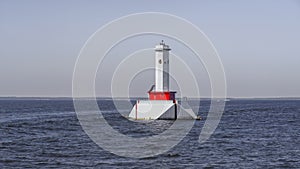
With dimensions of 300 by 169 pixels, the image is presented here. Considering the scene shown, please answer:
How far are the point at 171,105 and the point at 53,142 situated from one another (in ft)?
78.9

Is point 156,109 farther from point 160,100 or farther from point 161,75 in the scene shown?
point 161,75

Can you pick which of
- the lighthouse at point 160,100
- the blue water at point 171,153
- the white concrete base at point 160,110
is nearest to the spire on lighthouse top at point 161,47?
the lighthouse at point 160,100

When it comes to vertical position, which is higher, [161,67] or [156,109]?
[161,67]

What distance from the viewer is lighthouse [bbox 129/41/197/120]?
61250 millimetres

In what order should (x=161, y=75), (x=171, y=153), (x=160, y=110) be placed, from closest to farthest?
1. (x=171, y=153)
2. (x=160, y=110)
3. (x=161, y=75)

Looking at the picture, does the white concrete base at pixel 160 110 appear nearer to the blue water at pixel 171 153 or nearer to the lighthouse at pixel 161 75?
the lighthouse at pixel 161 75

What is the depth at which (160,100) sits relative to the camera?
6262cm

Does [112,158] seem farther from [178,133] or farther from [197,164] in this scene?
[178,133]

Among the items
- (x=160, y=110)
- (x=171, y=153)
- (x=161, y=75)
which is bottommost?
(x=171, y=153)

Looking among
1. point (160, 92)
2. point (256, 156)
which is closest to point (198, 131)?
point (160, 92)

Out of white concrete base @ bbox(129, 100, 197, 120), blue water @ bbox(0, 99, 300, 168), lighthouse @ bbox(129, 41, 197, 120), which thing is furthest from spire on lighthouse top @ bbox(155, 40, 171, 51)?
blue water @ bbox(0, 99, 300, 168)

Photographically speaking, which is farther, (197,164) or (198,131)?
(198,131)

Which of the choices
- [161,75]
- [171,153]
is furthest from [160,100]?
[171,153]

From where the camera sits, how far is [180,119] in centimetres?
6309
